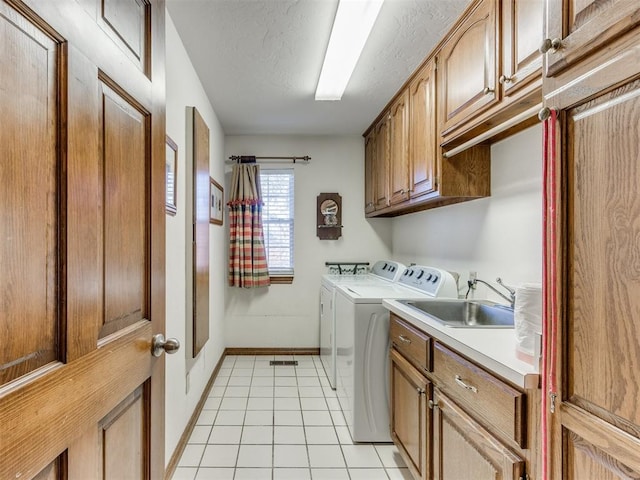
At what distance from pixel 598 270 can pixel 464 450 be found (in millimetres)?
867

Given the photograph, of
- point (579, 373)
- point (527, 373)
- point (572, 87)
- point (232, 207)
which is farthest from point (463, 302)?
point (232, 207)

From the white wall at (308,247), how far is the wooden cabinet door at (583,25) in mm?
3150

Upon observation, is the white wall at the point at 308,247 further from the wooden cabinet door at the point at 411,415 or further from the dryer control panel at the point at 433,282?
the wooden cabinet door at the point at 411,415

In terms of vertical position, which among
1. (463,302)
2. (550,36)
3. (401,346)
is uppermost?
(550,36)

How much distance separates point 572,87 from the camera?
2.46 feet

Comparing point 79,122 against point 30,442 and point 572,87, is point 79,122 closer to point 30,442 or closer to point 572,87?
point 30,442

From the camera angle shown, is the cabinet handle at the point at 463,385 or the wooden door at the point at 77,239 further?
the cabinet handle at the point at 463,385

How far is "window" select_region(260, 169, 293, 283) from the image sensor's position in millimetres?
3934

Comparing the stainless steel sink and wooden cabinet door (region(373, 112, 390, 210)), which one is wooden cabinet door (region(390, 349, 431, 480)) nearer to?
the stainless steel sink

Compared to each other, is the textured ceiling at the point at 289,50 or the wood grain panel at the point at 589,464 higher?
the textured ceiling at the point at 289,50

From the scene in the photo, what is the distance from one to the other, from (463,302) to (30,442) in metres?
1.98

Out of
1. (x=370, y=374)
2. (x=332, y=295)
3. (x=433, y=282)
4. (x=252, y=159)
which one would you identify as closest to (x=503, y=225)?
(x=433, y=282)

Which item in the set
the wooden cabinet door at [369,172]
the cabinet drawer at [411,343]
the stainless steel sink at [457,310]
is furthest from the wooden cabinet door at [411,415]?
the wooden cabinet door at [369,172]

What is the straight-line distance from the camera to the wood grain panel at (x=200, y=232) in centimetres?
229
